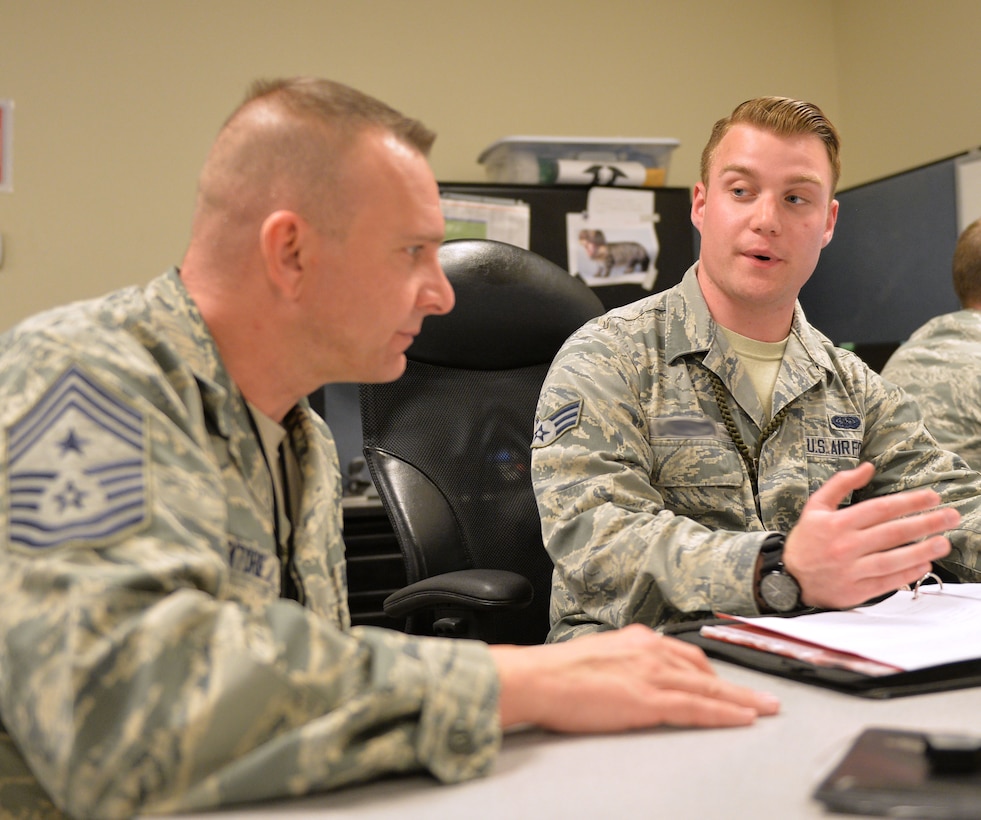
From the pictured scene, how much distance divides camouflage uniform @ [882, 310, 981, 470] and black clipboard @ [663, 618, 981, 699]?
1.39m

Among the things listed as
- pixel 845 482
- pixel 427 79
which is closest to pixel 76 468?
pixel 845 482

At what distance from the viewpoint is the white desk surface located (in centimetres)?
60

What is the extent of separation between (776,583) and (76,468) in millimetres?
719

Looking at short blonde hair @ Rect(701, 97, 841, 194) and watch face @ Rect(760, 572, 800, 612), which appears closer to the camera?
watch face @ Rect(760, 572, 800, 612)

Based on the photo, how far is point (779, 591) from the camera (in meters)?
1.07

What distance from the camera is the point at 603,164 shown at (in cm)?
306

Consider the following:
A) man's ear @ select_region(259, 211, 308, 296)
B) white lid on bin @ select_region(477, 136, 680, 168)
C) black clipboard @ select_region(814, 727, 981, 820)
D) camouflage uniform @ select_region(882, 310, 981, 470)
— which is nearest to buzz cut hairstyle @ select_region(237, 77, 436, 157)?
man's ear @ select_region(259, 211, 308, 296)

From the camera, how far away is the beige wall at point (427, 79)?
2910 mm

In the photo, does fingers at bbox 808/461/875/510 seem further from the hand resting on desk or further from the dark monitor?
the dark monitor

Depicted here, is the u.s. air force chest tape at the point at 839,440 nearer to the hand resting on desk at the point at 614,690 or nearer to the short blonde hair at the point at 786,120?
the short blonde hair at the point at 786,120

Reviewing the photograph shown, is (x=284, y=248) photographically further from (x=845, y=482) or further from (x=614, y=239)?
(x=614, y=239)

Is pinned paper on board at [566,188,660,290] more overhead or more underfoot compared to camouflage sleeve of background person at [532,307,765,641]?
more overhead

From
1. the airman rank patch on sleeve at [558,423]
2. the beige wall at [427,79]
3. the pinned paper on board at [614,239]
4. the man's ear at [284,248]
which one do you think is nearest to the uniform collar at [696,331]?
the airman rank patch on sleeve at [558,423]

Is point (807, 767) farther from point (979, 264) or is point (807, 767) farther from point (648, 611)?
point (979, 264)
